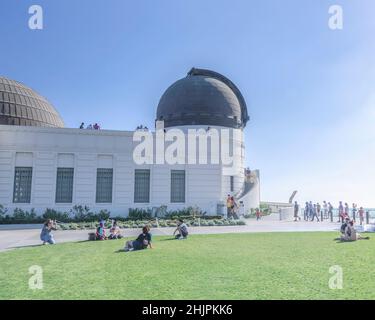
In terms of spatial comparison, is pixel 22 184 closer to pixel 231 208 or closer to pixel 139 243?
pixel 139 243

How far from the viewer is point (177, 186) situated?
29.8m

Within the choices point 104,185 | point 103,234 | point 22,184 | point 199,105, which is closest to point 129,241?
point 103,234

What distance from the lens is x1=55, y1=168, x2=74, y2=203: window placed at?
88.7 feet

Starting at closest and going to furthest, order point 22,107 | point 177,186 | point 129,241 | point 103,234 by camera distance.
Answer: point 129,241
point 103,234
point 177,186
point 22,107

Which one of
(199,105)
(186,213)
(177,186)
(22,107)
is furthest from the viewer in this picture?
(199,105)

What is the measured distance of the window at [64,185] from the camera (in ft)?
88.7

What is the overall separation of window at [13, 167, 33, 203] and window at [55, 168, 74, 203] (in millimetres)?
2050

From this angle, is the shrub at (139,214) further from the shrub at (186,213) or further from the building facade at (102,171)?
the shrub at (186,213)

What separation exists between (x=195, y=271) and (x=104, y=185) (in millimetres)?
19862

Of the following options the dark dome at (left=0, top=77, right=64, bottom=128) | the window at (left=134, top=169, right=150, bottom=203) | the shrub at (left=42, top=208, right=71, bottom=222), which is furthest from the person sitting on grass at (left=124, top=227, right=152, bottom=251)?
the dark dome at (left=0, top=77, right=64, bottom=128)

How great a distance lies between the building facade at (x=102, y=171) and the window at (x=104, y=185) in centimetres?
8

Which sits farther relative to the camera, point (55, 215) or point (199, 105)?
point (199, 105)

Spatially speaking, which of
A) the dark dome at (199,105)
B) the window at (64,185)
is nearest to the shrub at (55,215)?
the window at (64,185)
